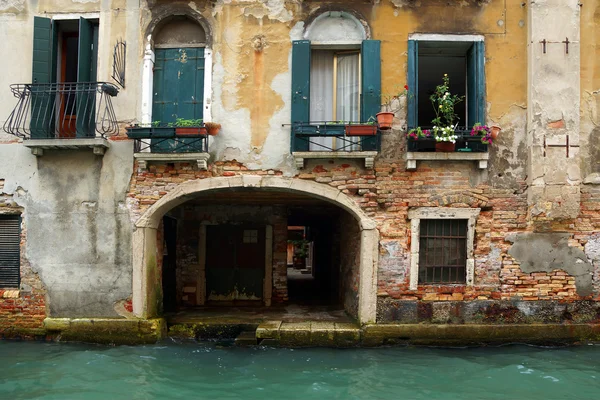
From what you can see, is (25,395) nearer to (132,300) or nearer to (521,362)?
(132,300)

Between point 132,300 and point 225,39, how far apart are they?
4.18 metres

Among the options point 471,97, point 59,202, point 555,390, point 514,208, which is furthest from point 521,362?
point 59,202

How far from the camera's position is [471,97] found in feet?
29.0

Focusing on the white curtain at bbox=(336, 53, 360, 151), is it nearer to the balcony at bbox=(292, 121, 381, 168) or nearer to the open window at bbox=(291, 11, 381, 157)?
the open window at bbox=(291, 11, 381, 157)

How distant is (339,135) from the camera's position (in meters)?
8.40

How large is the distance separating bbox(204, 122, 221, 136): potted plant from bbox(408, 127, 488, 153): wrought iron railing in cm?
285

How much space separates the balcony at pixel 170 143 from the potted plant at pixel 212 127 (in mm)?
70

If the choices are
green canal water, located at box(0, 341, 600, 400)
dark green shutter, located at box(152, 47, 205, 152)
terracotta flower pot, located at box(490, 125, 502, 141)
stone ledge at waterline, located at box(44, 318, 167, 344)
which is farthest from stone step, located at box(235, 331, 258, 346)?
terracotta flower pot, located at box(490, 125, 502, 141)

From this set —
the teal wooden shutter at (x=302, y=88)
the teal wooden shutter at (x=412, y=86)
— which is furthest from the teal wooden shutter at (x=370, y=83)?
the teal wooden shutter at (x=302, y=88)

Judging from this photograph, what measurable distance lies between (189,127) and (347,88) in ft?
8.24

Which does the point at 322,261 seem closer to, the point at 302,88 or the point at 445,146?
the point at 445,146

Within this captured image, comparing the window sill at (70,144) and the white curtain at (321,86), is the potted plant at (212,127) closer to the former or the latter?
the white curtain at (321,86)

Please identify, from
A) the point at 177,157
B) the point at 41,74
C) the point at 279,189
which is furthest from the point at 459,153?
the point at 41,74

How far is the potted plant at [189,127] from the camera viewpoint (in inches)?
326
